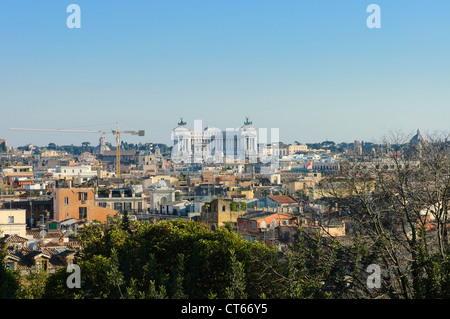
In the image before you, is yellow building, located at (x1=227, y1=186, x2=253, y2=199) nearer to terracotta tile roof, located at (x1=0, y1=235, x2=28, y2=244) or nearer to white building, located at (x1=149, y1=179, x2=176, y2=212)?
white building, located at (x1=149, y1=179, x2=176, y2=212)

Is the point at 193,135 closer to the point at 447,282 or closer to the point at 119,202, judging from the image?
the point at 119,202

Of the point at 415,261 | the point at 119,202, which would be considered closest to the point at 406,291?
the point at 415,261

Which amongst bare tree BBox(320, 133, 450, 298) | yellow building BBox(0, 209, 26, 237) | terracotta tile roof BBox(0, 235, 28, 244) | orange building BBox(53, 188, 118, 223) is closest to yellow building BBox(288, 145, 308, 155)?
orange building BBox(53, 188, 118, 223)

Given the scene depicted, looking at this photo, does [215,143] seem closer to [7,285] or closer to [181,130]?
[181,130]

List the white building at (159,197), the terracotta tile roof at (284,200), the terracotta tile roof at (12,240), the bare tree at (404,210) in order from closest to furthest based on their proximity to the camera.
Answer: the bare tree at (404,210), the terracotta tile roof at (12,240), the terracotta tile roof at (284,200), the white building at (159,197)

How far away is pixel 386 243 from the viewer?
11.9m

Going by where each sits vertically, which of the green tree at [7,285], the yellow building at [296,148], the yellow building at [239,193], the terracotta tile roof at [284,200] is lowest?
the yellow building at [239,193]

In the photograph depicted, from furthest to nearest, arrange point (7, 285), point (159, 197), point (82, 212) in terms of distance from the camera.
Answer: point (159, 197), point (82, 212), point (7, 285)

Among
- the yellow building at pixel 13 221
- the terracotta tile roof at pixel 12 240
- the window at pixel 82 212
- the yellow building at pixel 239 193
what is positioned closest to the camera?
the terracotta tile roof at pixel 12 240

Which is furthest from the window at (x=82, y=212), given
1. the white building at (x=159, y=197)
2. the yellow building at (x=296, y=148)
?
the yellow building at (x=296, y=148)

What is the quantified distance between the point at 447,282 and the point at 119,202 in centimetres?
2808

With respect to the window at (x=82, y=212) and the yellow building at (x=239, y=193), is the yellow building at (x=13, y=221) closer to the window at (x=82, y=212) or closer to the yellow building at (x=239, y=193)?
the window at (x=82, y=212)

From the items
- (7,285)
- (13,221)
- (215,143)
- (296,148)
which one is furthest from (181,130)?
(7,285)
